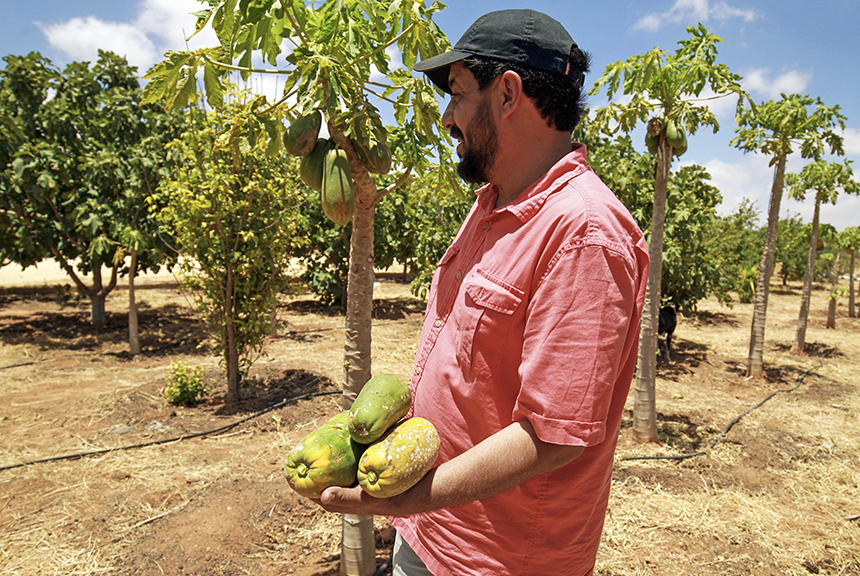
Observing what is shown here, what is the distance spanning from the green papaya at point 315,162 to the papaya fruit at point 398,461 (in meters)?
1.62

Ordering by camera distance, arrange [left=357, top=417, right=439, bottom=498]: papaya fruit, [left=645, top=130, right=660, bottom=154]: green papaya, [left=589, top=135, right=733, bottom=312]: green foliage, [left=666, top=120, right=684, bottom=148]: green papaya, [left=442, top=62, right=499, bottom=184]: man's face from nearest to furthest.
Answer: [left=357, top=417, right=439, bottom=498]: papaya fruit → [left=442, top=62, right=499, bottom=184]: man's face → [left=666, top=120, right=684, bottom=148]: green papaya → [left=645, top=130, right=660, bottom=154]: green papaya → [left=589, top=135, right=733, bottom=312]: green foliage

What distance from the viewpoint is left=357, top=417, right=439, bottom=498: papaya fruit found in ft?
3.98

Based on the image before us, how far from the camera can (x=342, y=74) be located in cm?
224

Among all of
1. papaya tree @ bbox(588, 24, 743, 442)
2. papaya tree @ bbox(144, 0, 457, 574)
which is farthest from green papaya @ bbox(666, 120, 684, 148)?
papaya tree @ bbox(144, 0, 457, 574)

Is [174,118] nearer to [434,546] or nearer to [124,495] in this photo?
[124,495]

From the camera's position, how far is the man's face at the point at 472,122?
142cm

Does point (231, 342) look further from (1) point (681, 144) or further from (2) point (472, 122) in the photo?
(2) point (472, 122)

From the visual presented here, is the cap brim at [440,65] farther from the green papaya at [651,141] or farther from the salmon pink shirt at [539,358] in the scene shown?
the green papaya at [651,141]

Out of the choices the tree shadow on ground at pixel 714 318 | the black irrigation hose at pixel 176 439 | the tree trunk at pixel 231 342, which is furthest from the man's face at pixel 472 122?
the tree shadow on ground at pixel 714 318

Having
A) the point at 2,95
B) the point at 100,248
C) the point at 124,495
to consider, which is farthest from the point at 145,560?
the point at 2,95

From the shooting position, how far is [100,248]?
8.46 metres

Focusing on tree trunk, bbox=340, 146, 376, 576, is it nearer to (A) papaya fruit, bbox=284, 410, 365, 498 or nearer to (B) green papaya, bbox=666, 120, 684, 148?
(A) papaya fruit, bbox=284, 410, 365, 498

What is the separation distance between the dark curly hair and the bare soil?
3.27 m

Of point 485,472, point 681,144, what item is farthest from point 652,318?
point 485,472
